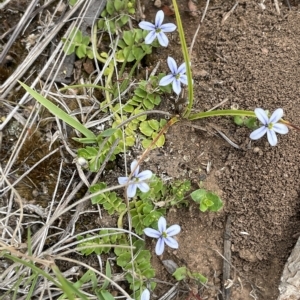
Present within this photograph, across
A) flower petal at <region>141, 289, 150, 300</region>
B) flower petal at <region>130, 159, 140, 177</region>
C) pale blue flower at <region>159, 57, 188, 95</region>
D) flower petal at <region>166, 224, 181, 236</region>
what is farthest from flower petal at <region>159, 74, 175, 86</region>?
flower petal at <region>141, 289, 150, 300</region>

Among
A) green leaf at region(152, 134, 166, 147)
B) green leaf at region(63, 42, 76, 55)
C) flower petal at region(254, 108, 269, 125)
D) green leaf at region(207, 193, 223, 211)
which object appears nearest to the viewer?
flower petal at region(254, 108, 269, 125)

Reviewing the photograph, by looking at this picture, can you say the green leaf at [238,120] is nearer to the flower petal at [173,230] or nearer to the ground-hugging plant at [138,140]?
the ground-hugging plant at [138,140]

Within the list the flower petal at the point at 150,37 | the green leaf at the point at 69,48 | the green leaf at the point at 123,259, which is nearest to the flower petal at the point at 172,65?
the flower petal at the point at 150,37

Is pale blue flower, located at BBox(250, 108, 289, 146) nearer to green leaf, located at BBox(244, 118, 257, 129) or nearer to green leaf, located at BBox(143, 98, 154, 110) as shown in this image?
green leaf, located at BBox(244, 118, 257, 129)

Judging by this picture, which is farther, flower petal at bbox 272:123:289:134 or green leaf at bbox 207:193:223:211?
green leaf at bbox 207:193:223:211

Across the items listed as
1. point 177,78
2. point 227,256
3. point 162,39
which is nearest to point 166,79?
point 177,78

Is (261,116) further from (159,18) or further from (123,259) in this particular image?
(123,259)
